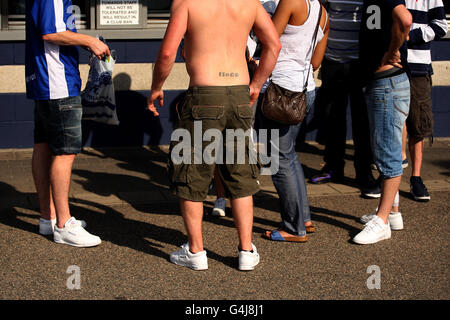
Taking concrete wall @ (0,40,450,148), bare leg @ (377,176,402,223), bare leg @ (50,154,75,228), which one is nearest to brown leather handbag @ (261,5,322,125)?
bare leg @ (377,176,402,223)

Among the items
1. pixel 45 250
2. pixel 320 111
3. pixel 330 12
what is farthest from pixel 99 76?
pixel 320 111

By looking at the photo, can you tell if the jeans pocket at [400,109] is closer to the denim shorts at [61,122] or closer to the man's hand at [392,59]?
the man's hand at [392,59]

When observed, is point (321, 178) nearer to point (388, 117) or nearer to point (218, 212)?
point (218, 212)

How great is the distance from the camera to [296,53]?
494 centimetres

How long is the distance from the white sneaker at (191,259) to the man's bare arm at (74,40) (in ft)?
4.68

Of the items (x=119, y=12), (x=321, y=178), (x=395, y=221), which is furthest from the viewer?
(x=119, y=12)

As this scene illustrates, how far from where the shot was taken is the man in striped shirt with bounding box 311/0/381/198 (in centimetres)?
618

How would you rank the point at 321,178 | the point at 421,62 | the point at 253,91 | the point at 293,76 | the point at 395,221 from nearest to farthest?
the point at 253,91 → the point at 293,76 → the point at 395,221 → the point at 421,62 → the point at 321,178

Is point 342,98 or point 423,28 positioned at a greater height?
point 423,28

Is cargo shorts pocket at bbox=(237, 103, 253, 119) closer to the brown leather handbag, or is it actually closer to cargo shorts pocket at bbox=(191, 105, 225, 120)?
cargo shorts pocket at bbox=(191, 105, 225, 120)

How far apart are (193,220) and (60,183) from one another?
3.53 feet

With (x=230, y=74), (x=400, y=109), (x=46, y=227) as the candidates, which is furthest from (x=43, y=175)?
(x=400, y=109)

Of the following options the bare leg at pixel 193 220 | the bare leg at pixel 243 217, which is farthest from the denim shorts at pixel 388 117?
the bare leg at pixel 193 220

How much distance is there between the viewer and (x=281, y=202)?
521 centimetres
